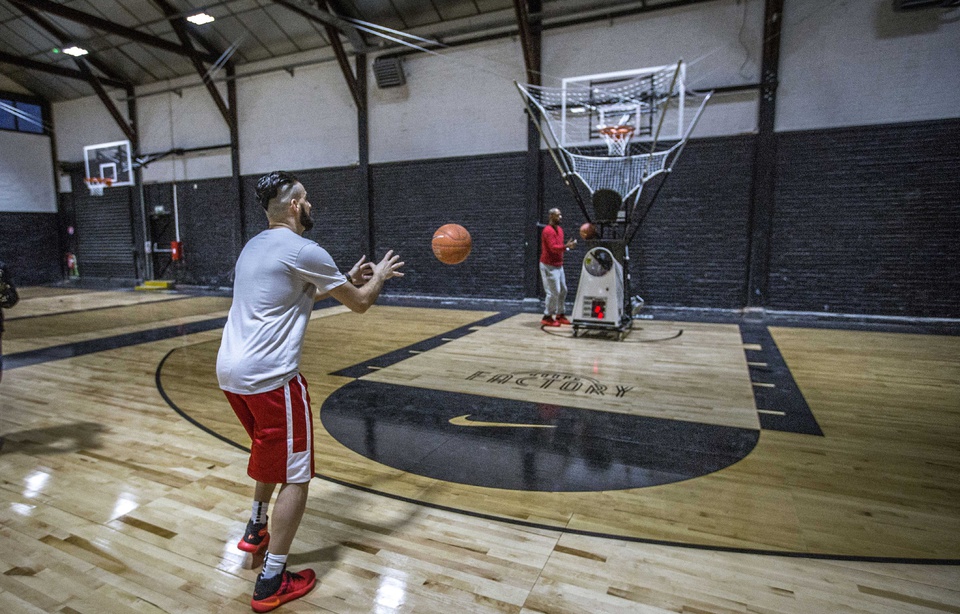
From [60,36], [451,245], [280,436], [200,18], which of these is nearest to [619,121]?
[451,245]

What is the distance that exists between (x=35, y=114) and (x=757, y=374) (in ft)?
63.3

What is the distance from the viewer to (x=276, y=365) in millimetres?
1860

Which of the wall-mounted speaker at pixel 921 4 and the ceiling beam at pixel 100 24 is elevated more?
the ceiling beam at pixel 100 24

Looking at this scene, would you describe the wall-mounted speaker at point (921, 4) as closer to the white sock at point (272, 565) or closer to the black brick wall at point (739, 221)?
the black brick wall at point (739, 221)

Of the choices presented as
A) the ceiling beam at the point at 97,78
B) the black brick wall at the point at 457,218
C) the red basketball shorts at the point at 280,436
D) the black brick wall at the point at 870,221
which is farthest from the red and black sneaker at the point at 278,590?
the ceiling beam at the point at 97,78

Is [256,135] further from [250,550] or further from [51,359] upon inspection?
[250,550]

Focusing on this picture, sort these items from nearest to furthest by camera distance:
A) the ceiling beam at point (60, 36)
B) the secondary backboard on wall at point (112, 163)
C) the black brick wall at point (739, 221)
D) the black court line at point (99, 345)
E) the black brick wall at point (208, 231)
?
the black court line at point (99, 345)
the black brick wall at point (739, 221)
the ceiling beam at point (60, 36)
the black brick wall at point (208, 231)
the secondary backboard on wall at point (112, 163)

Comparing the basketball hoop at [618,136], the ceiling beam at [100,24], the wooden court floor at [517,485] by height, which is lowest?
the wooden court floor at [517,485]

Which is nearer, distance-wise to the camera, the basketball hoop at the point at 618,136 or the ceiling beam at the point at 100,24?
the basketball hoop at the point at 618,136

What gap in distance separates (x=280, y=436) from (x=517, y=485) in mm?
1390

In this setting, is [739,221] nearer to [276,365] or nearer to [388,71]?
[388,71]

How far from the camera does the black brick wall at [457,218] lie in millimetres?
9828

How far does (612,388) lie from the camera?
4531 mm

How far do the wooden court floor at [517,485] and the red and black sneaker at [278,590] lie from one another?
1.8 inches
